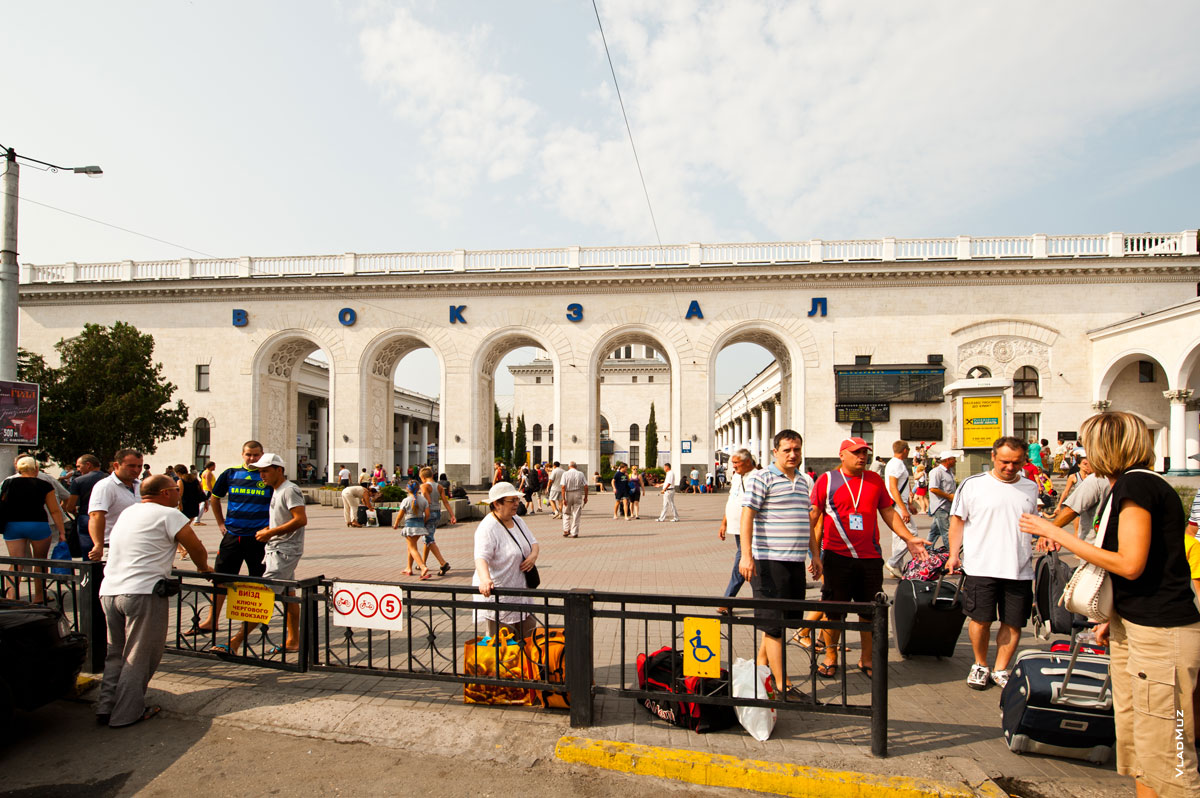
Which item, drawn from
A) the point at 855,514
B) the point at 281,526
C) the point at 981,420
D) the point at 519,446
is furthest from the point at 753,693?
the point at 519,446

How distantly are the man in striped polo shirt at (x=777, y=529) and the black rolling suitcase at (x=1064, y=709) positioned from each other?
1544 millimetres

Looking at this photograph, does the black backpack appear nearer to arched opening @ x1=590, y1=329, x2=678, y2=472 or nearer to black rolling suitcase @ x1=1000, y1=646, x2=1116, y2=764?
black rolling suitcase @ x1=1000, y1=646, x2=1116, y2=764

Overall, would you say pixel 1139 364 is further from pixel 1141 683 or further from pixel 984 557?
pixel 1141 683

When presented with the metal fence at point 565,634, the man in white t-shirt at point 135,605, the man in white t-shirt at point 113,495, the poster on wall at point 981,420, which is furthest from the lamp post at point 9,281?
the poster on wall at point 981,420

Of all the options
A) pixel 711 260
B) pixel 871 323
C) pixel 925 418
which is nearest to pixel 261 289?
pixel 711 260

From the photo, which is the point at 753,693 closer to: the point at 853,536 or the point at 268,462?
the point at 853,536

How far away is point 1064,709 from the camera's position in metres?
4.15

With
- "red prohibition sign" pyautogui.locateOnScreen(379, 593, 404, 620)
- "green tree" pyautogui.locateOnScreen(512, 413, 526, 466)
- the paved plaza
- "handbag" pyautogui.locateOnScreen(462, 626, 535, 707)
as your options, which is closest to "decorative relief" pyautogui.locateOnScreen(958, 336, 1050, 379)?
the paved plaza

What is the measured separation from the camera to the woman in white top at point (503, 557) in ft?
16.3

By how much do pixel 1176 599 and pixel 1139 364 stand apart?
32.6m

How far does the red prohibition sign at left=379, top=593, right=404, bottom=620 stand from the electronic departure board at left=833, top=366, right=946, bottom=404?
27924 mm

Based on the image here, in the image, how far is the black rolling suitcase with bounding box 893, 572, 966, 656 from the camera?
593cm

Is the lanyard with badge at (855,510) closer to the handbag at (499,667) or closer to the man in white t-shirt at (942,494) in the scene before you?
the handbag at (499,667)

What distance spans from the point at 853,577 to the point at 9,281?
11823 millimetres
